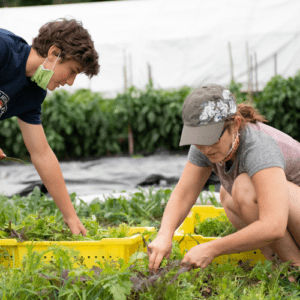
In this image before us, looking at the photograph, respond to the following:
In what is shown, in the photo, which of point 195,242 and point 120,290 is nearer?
point 120,290

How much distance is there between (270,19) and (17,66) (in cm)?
778

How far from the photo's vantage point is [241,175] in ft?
5.62

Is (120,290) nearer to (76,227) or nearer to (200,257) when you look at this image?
(200,257)

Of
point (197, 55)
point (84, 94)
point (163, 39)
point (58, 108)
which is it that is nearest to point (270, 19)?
point (197, 55)

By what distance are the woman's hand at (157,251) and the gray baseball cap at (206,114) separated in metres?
0.45

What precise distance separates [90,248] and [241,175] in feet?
2.66

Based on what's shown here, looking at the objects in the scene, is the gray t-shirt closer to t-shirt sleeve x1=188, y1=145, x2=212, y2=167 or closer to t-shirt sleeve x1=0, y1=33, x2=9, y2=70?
t-shirt sleeve x1=188, y1=145, x2=212, y2=167

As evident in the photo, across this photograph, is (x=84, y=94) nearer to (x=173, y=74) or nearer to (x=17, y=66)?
(x=173, y=74)

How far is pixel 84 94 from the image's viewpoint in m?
7.80

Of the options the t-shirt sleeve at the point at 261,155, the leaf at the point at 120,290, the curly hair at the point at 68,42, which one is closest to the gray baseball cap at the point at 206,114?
the t-shirt sleeve at the point at 261,155

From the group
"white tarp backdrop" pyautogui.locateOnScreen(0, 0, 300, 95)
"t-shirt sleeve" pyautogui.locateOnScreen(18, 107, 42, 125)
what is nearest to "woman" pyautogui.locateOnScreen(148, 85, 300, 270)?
"t-shirt sleeve" pyautogui.locateOnScreen(18, 107, 42, 125)

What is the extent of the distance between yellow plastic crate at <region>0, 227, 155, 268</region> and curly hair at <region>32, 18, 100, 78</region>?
946mm

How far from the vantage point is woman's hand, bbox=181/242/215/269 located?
1479mm

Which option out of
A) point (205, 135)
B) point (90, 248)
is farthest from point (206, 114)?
point (90, 248)
